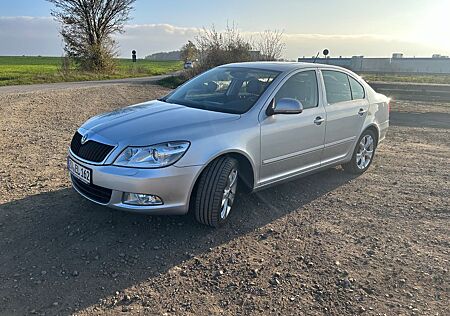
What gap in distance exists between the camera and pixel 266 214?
411cm

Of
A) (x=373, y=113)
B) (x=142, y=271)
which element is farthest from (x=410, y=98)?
(x=142, y=271)

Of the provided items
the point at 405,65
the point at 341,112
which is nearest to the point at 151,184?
the point at 341,112

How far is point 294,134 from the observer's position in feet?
13.8

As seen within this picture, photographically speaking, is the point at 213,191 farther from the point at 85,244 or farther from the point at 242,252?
the point at 85,244

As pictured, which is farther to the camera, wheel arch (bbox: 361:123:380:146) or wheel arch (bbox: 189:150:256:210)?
wheel arch (bbox: 361:123:380:146)

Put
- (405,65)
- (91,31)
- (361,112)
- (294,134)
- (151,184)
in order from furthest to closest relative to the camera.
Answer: (405,65) → (91,31) → (361,112) → (294,134) → (151,184)

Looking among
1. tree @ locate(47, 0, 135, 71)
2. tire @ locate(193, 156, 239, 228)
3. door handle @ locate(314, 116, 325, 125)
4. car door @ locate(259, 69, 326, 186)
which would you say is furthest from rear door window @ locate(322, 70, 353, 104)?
tree @ locate(47, 0, 135, 71)

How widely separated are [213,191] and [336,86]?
2579 millimetres

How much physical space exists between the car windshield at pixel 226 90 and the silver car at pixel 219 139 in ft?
0.04

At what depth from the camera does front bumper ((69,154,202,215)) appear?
10.3ft

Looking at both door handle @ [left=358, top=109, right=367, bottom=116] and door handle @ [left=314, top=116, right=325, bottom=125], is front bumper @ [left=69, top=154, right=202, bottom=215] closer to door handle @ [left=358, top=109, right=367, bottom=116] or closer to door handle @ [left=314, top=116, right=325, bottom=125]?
A: door handle @ [left=314, top=116, right=325, bottom=125]

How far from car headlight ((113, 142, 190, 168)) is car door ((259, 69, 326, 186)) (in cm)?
109

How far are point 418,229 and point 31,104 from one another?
1091 cm

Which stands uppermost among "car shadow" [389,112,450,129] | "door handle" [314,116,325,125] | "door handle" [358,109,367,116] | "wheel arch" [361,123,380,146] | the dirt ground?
"door handle" [358,109,367,116]
